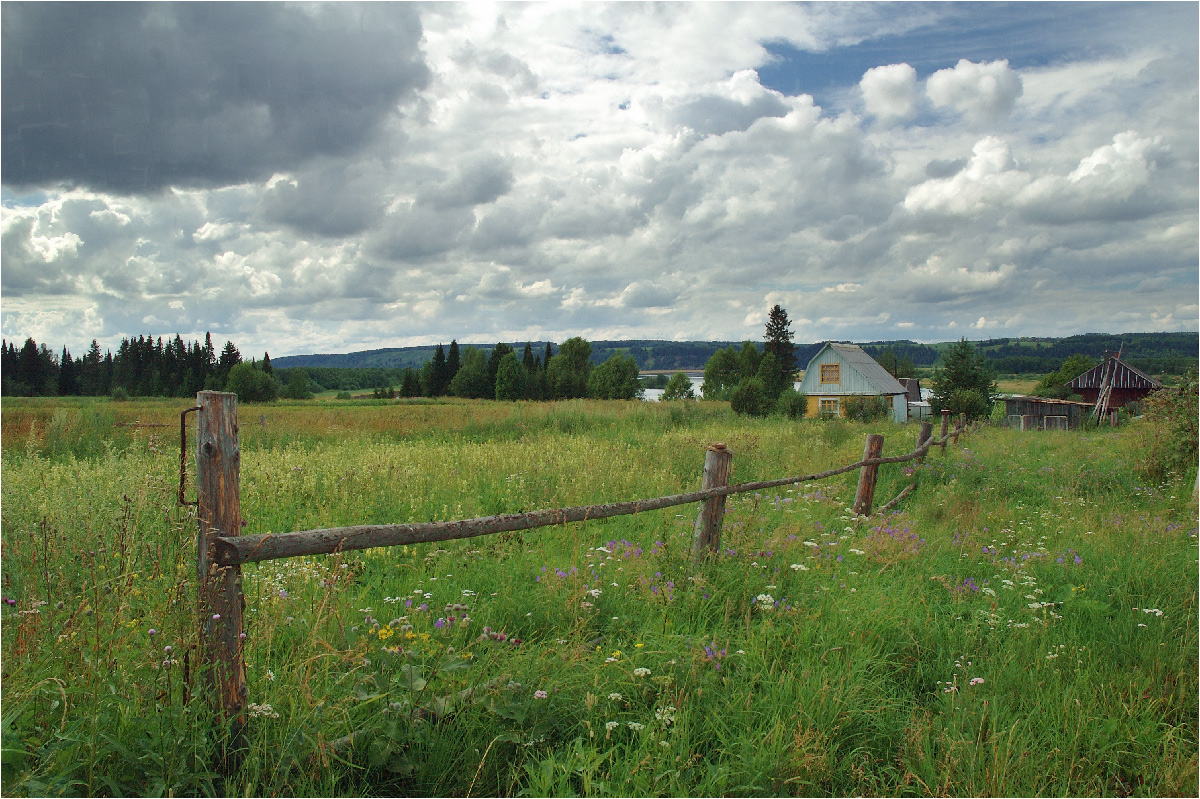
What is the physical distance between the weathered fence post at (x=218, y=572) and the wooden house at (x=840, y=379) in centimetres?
3788

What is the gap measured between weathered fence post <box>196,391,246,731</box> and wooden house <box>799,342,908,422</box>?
37.9 m

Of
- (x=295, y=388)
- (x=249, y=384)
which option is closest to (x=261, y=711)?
(x=249, y=384)

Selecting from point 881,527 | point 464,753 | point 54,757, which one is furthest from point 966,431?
point 54,757

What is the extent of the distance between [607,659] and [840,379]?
39.0 metres

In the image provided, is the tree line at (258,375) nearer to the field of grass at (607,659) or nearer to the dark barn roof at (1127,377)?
the field of grass at (607,659)

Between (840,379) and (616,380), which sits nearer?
(840,379)

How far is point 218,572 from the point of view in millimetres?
2592

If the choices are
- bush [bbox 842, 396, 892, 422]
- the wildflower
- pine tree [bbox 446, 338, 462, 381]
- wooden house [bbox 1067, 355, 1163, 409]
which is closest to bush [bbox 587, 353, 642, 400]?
pine tree [bbox 446, 338, 462, 381]

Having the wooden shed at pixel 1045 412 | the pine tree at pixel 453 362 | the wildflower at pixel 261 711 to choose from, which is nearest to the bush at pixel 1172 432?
the wildflower at pixel 261 711

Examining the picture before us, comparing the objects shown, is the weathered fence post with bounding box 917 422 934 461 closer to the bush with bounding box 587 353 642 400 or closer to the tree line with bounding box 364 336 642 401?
the tree line with bounding box 364 336 642 401

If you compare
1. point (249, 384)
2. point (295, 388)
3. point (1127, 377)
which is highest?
point (1127, 377)

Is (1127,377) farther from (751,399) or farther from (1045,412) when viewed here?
(751,399)

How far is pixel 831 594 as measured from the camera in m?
4.52

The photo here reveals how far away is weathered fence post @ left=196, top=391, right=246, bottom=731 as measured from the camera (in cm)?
259
